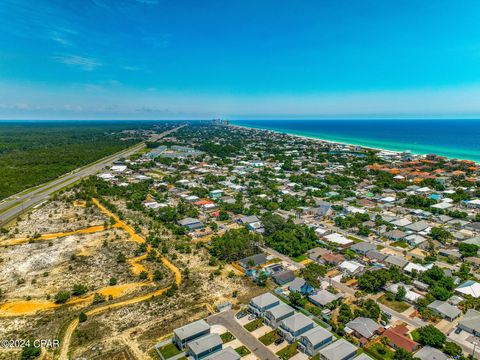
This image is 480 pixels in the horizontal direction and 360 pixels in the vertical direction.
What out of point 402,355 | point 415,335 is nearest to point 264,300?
point 402,355

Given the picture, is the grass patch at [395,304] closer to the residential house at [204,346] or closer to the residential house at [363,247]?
the residential house at [363,247]

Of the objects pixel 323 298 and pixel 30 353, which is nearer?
pixel 30 353

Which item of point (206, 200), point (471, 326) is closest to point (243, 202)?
point (206, 200)

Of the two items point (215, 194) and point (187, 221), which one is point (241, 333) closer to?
point (187, 221)

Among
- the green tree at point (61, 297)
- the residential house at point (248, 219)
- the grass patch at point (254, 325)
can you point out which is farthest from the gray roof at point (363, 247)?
the green tree at point (61, 297)

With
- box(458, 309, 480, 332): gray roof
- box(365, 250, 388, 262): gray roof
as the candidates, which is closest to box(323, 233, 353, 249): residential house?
box(365, 250, 388, 262): gray roof

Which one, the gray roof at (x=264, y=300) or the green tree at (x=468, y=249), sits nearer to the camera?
the gray roof at (x=264, y=300)

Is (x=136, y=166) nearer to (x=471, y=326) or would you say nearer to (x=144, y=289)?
(x=144, y=289)
